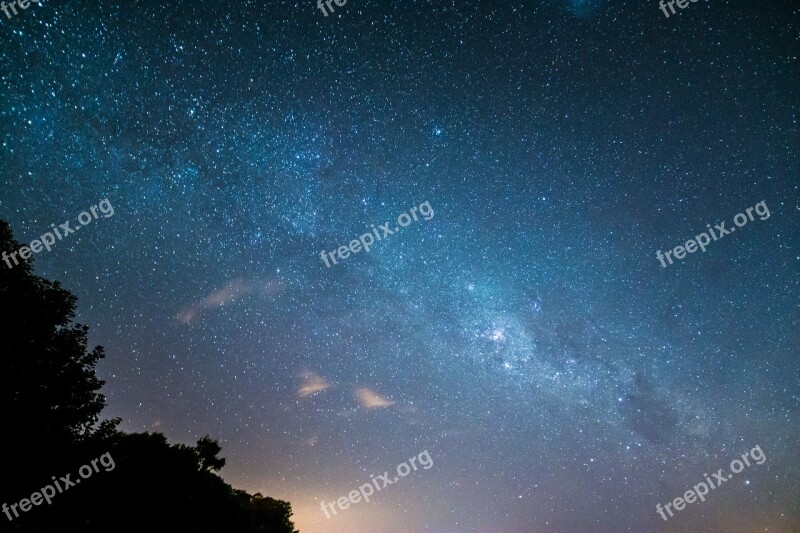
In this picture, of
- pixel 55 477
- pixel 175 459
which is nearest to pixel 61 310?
pixel 55 477

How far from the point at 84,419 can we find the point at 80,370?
1.23 metres

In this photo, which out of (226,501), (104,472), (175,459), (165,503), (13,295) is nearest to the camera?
(13,295)

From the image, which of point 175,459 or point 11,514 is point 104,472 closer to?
point 11,514

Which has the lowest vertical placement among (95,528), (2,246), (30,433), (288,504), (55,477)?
(288,504)

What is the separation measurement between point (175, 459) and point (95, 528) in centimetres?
539

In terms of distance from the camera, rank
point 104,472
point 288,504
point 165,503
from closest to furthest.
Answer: point 104,472
point 165,503
point 288,504

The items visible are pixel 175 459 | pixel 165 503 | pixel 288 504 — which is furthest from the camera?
pixel 288 504

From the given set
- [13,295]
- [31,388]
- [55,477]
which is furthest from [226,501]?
[13,295]

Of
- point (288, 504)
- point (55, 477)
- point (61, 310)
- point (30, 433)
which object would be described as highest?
point (61, 310)

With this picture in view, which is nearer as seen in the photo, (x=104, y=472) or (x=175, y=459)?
(x=104, y=472)

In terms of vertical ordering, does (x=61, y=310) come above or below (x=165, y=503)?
above

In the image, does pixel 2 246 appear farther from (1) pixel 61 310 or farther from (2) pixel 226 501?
(2) pixel 226 501

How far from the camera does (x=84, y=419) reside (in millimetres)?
8742

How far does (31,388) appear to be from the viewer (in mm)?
7918
